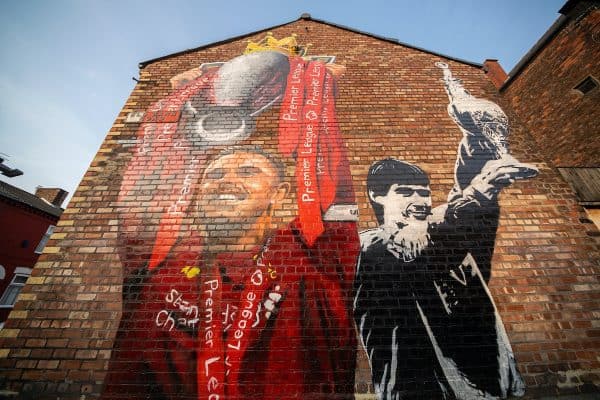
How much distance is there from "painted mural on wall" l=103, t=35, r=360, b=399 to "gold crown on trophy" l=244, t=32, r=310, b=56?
41.4 inches

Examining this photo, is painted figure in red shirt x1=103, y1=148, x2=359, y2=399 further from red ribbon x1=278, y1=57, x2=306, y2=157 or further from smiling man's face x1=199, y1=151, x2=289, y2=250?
red ribbon x1=278, y1=57, x2=306, y2=157

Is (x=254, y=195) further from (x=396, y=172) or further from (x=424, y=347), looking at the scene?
(x=424, y=347)

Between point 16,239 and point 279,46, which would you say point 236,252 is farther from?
point 16,239

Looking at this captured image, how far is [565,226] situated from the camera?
3066mm

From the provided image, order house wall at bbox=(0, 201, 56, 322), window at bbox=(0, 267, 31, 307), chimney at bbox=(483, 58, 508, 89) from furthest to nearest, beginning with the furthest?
window at bbox=(0, 267, 31, 307), house wall at bbox=(0, 201, 56, 322), chimney at bbox=(483, 58, 508, 89)

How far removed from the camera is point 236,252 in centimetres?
290

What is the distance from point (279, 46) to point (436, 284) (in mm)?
4912

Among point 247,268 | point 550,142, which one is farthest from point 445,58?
point 247,268

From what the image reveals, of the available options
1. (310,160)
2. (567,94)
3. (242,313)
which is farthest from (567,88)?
(242,313)

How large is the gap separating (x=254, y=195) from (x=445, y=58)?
4620 mm

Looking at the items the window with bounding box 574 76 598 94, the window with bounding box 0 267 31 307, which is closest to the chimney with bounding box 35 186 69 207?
the window with bounding box 0 267 31 307

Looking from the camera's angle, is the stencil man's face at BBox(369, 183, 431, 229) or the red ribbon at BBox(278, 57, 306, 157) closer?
the stencil man's face at BBox(369, 183, 431, 229)

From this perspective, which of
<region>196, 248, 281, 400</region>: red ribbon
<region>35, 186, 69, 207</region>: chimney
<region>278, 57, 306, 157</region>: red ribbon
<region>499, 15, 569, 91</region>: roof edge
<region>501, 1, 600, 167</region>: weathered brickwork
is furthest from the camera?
<region>35, 186, 69, 207</region>: chimney

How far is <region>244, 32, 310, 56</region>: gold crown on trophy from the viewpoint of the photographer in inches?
191
